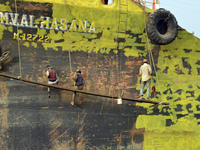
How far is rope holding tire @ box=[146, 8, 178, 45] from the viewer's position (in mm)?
7219

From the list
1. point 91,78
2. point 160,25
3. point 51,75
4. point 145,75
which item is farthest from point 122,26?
point 51,75

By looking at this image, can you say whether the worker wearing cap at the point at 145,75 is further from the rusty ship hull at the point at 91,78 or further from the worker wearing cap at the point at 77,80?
the worker wearing cap at the point at 77,80

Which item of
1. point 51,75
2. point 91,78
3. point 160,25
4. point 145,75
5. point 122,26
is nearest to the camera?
Result: point 51,75

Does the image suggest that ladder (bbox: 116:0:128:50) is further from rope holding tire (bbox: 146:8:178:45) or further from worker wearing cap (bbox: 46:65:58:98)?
worker wearing cap (bbox: 46:65:58:98)

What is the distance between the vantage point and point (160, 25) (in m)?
7.62

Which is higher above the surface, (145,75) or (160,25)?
(160,25)

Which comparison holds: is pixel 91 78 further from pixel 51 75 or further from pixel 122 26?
pixel 122 26

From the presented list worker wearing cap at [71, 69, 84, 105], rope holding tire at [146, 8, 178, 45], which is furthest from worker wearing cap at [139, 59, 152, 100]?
worker wearing cap at [71, 69, 84, 105]

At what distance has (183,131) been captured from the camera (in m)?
7.71

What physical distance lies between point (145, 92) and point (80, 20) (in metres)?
3.15

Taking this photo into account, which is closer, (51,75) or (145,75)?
(51,75)

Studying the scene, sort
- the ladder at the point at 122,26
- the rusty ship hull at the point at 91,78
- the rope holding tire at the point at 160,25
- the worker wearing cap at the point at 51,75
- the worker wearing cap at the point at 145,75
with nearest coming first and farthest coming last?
the worker wearing cap at the point at 51,75
the rusty ship hull at the point at 91,78
the worker wearing cap at the point at 145,75
the rope holding tire at the point at 160,25
the ladder at the point at 122,26

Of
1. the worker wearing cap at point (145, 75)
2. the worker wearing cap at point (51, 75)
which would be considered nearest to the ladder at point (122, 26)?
the worker wearing cap at point (145, 75)

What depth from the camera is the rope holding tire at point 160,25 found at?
7.22 meters
